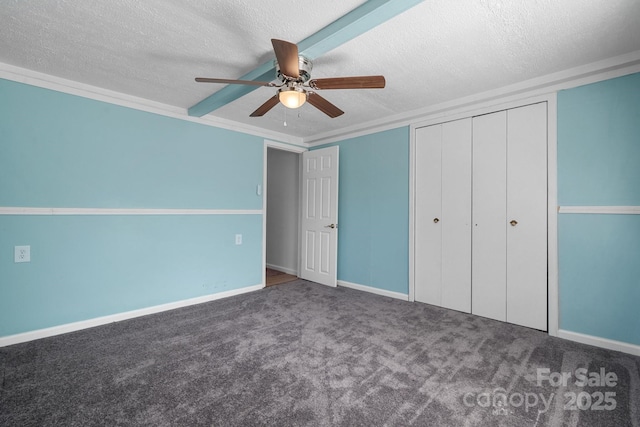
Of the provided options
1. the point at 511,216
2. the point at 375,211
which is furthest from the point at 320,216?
the point at 511,216

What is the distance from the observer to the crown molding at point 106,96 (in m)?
2.38

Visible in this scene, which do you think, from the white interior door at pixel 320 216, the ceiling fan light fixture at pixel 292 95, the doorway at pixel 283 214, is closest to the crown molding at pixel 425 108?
the white interior door at pixel 320 216

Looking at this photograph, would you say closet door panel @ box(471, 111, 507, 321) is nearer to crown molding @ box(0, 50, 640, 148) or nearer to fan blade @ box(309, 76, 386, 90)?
crown molding @ box(0, 50, 640, 148)

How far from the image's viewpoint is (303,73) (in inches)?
78.2

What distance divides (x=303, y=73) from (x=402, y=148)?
80.6 inches

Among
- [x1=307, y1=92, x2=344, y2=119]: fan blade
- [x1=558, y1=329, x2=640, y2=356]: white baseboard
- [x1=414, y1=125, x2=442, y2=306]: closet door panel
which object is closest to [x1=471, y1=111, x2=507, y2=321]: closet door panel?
[x1=414, y1=125, x2=442, y2=306]: closet door panel

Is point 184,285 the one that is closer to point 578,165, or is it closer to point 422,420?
point 422,420

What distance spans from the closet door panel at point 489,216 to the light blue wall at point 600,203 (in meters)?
0.46

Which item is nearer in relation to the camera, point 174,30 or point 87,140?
point 174,30

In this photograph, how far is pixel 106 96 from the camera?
2.80 m

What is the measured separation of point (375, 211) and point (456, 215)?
41.8 inches

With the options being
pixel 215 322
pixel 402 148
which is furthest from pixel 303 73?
pixel 215 322

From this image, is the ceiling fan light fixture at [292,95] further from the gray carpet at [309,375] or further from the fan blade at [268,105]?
the gray carpet at [309,375]

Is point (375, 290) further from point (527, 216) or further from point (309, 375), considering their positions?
point (309, 375)
